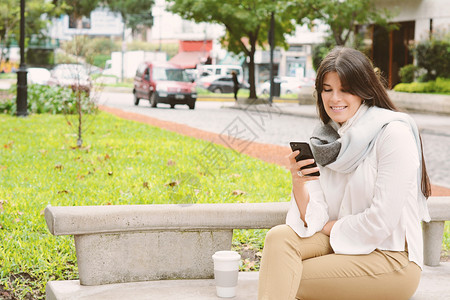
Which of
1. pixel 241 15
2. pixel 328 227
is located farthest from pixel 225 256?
pixel 241 15

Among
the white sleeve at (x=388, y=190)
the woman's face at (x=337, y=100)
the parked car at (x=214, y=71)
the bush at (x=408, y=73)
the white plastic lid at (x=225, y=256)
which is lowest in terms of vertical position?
the white plastic lid at (x=225, y=256)

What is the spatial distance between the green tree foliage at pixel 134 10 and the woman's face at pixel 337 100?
51.1m

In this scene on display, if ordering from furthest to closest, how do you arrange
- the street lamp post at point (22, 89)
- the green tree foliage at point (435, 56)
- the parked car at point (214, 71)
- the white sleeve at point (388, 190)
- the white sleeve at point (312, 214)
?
the parked car at point (214, 71) → the green tree foliage at point (435, 56) → the street lamp post at point (22, 89) → the white sleeve at point (312, 214) → the white sleeve at point (388, 190)

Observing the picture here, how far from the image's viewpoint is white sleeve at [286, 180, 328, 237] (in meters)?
3.23

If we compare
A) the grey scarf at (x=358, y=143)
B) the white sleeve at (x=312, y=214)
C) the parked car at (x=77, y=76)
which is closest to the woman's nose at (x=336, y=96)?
the grey scarf at (x=358, y=143)

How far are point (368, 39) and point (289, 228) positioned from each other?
29296 millimetres

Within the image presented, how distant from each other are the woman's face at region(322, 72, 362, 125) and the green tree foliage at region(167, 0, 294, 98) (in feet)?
77.9

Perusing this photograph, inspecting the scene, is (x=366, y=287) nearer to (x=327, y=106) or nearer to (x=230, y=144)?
(x=327, y=106)

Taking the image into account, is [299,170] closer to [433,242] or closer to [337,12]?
[433,242]

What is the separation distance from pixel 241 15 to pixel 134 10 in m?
30.2

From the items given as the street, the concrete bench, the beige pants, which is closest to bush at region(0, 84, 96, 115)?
the street

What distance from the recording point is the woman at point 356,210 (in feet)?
9.86

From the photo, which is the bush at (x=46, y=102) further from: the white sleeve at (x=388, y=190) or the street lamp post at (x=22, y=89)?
the white sleeve at (x=388, y=190)

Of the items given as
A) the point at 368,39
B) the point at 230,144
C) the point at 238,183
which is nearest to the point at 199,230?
the point at 238,183
